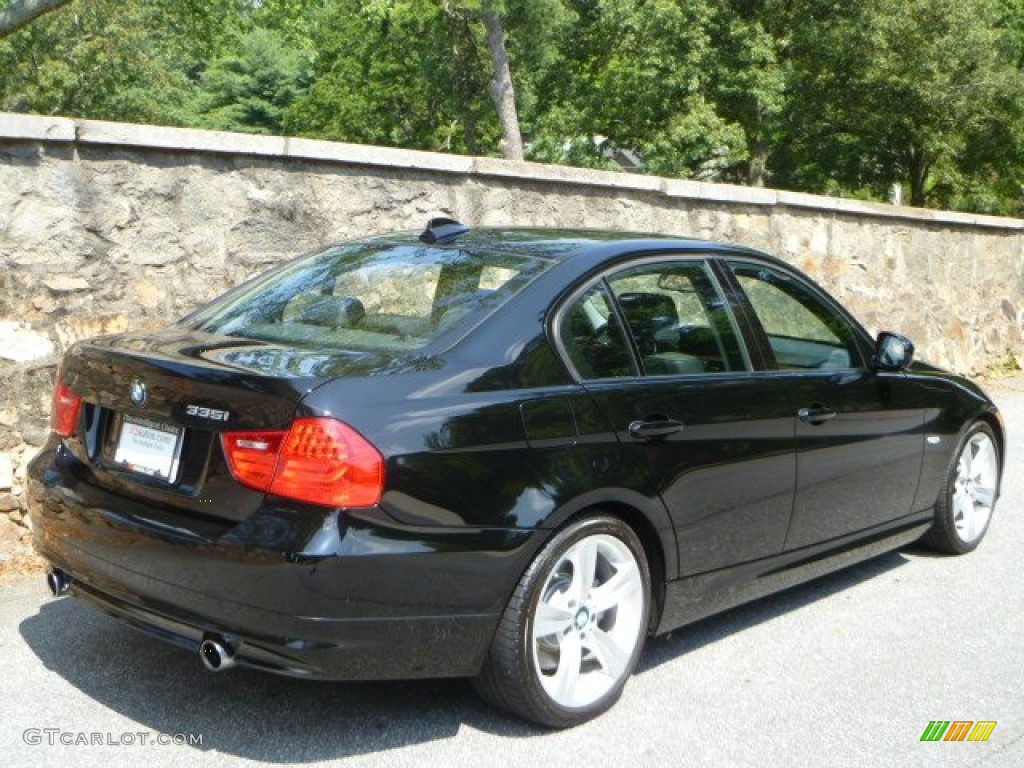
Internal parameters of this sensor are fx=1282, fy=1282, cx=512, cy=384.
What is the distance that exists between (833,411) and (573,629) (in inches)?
66.0

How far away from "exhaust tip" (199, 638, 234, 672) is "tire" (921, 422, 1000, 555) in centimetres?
376

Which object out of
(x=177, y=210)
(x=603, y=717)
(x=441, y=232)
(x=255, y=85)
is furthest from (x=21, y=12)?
(x=255, y=85)

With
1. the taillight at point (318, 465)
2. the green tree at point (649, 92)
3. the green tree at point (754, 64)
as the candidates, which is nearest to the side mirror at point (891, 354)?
the taillight at point (318, 465)

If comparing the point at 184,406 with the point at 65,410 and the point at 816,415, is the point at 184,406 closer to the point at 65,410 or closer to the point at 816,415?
the point at 65,410

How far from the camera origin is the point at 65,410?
419 centimetres

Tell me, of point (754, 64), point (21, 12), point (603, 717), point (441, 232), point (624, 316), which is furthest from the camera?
point (754, 64)

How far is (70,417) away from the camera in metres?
4.15

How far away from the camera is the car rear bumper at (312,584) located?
11.2 ft

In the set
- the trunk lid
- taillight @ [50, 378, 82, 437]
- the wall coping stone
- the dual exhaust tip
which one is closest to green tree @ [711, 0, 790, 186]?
the wall coping stone

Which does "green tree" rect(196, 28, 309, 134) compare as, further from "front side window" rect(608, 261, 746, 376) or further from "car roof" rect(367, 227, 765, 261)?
"front side window" rect(608, 261, 746, 376)

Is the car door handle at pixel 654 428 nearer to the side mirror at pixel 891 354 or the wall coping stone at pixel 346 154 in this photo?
the side mirror at pixel 891 354

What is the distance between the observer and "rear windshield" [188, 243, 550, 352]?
4078 mm

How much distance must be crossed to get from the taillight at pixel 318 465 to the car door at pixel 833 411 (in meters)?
Answer: 2.00

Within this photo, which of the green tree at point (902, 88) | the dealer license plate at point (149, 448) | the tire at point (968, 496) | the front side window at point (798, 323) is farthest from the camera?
the green tree at point (902, 88)
